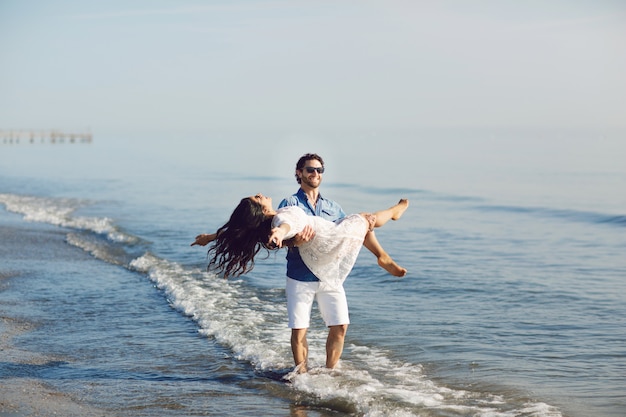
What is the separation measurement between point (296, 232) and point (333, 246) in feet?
1.68

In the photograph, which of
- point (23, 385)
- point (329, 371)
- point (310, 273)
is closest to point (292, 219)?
point (310, 273)

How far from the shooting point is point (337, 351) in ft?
24.6

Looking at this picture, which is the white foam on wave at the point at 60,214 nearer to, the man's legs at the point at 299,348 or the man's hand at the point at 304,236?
the man's legs at the point at 299,348

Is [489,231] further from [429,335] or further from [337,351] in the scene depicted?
[337,351]

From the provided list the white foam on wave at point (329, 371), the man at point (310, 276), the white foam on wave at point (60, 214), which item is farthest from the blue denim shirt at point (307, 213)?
the white foam on wave at point (60, 214)

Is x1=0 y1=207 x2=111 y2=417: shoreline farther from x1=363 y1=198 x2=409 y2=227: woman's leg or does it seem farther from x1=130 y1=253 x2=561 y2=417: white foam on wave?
x1=363 y1=198 x2=409 y2=227: woman's leg

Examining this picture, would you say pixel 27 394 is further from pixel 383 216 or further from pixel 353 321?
pixel 353 321

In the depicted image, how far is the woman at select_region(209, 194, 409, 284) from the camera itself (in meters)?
6.74

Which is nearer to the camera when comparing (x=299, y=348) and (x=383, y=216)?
(x=383, y=216)

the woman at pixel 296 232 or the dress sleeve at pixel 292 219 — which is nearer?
the dress sleeve at pixel 292 219

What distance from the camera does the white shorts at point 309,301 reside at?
716 cm

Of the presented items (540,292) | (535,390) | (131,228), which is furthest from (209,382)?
(131,228)

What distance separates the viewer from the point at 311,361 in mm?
8148

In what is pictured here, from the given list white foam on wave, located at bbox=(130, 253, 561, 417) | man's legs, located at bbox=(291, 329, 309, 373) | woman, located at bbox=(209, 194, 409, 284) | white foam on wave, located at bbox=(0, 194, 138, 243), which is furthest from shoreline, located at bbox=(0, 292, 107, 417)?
white foam on wave, located at bbox=(0, 194, 138, 243)
